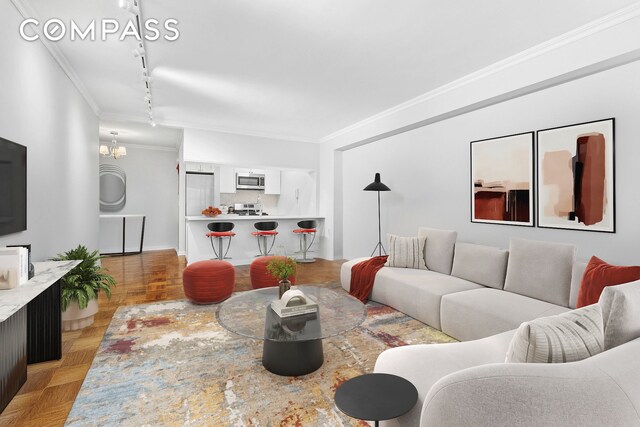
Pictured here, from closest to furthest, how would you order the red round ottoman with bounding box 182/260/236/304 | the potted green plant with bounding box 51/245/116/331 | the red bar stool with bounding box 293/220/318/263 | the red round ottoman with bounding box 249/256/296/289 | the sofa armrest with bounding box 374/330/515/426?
the sofa armrest with bounding box 374/330/515/426 < the potted green plant with bounding box 51/245/116/331 < the red round ottoman with bounding box 182/260/236/304 < the red round ottoman with bounding box 249/256/296/289 < the red bar stool with bounding box 293/220/318/263

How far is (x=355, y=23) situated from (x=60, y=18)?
262cm

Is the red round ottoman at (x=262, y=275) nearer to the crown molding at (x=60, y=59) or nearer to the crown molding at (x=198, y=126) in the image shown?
the crown molding at (x=60, y=59)

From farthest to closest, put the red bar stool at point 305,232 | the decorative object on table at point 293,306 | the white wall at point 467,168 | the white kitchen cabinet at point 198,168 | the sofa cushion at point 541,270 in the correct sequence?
the white kitchen cabinet at point 198,168, the red bar stool at point 305,232, the white wall at point 467,168, the sofa cushion at point 541,270, the decorative object on table at point 293,306

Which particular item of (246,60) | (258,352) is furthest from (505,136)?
(258,352)

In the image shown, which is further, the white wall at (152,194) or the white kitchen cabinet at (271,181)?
the white kitchen cabinet at (271,181)

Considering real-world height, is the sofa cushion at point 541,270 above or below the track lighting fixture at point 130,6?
below

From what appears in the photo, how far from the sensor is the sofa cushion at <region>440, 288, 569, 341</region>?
255cm

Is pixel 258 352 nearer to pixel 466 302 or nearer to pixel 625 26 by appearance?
pixel 466 302

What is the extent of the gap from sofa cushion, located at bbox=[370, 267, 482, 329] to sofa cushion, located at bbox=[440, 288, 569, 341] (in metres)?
0.13

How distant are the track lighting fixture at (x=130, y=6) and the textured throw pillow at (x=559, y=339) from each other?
3261 millimetres

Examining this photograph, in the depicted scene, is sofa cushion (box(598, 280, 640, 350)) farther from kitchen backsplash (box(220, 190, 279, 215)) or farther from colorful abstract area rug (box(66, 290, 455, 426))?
kitchen backsplash (box(220, 190, 279, 215))

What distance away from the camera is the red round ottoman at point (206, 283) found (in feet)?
12.8

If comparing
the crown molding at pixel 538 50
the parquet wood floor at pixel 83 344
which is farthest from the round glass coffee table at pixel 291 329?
the crown molding at pixel 538 50

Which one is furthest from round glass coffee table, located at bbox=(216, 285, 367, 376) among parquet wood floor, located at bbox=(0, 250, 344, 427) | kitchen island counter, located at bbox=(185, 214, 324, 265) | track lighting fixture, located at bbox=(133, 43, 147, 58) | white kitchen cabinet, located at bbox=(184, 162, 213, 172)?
white kitchen cabinet, located at bbox=(184, 162, 213, 172)
